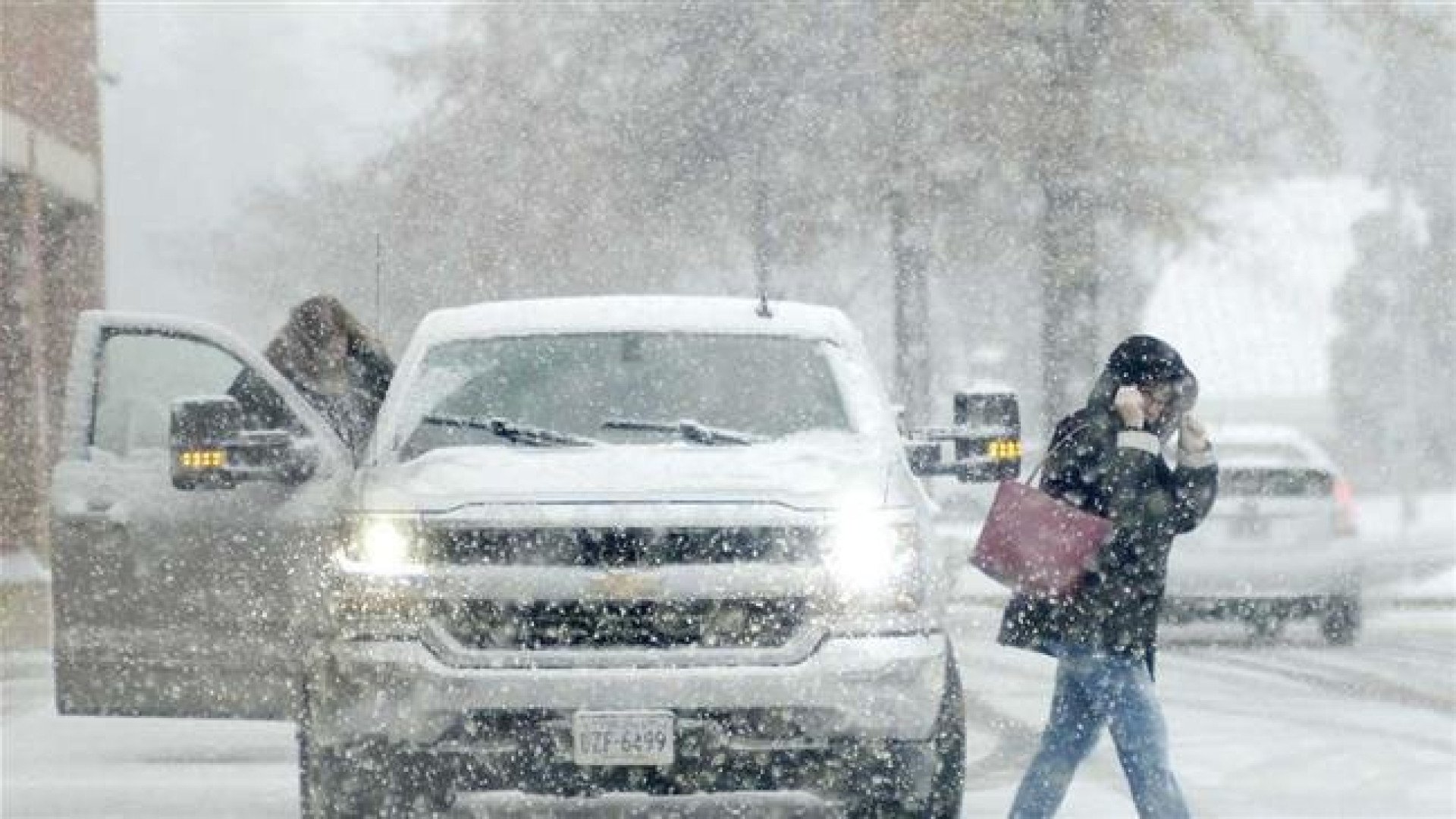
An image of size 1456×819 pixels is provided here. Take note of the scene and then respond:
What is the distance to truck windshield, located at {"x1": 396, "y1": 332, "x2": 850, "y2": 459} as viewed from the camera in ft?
29.7

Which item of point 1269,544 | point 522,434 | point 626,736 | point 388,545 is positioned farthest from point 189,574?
point 1269,544

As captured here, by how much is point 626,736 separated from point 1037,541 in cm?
125

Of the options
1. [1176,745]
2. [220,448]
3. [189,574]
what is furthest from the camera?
[1176,745]

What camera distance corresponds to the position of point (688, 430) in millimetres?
8773

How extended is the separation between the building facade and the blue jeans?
56.6 ft

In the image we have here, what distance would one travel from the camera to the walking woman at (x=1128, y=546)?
7648 mm

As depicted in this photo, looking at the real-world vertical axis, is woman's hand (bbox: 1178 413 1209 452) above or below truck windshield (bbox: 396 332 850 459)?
below

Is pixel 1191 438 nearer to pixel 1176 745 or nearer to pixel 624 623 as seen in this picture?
pixel 624 623

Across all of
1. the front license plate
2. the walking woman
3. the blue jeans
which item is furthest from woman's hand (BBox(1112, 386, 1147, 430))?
the front license plate

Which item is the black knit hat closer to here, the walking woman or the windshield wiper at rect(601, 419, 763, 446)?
the walking woman

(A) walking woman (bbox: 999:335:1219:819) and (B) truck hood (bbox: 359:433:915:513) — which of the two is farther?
(B) truck hood (bbox: 359:433:915:513)

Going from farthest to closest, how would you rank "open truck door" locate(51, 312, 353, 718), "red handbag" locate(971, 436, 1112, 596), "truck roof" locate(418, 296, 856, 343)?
"open truck door" locate(51, 312, 353, 718)
"truck roof" locate(418, 296, 856, 343)
"red handbag" locate(971, 436, 1112, 596)

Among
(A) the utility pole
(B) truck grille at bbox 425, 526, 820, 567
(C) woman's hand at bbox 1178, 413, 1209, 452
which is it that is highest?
(A) the utility pole

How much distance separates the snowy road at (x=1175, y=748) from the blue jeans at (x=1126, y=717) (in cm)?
182
